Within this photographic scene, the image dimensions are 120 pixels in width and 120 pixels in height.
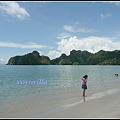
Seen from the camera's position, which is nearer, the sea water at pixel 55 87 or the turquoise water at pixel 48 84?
the sea water at pixel 55 87

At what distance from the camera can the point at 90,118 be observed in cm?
1152

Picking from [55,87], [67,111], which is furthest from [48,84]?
[67,111]

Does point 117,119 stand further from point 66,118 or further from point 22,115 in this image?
point 22,115

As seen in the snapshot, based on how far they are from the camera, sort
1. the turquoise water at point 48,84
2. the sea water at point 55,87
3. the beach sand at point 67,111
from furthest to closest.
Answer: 1. the turquoise water at point 48,84
2. the sea water at point 55,87
3. the beach sand at point 67,111

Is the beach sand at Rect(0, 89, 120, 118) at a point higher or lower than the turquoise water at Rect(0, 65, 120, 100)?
lower

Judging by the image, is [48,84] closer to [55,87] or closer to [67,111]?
[55,87]

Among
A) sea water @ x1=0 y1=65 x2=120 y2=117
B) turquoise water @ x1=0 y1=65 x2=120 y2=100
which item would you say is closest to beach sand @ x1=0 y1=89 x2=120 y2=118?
sea water @ x1=0 y1=65 x2=120 y2=117

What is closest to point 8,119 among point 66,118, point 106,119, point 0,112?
point 0,112

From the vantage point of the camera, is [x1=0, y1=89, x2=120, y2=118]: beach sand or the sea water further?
the sea water

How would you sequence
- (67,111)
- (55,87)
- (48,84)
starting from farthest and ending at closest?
(48,84), (55,87), (67,111)

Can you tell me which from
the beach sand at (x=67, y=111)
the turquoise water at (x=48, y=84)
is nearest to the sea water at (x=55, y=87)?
the turquoise water at (x=48, y=84)

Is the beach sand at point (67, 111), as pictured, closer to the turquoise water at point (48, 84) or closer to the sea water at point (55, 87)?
the sea water at point (55, 87)

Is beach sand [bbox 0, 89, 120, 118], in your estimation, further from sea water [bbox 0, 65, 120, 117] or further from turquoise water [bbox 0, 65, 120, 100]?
turquoise water [bbox 0, 65, 120, 100]

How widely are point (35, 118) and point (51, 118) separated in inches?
47.8
